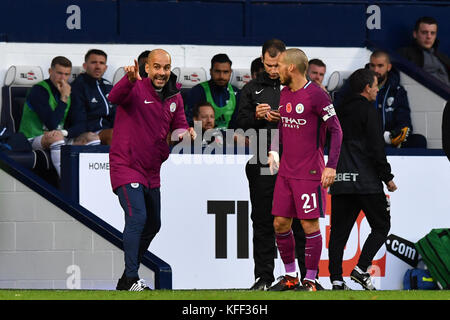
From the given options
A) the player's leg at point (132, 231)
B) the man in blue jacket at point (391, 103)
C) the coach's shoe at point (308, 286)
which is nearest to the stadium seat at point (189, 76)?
the man in blue jacket at point (391, 103)

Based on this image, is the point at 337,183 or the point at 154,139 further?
the point at 337,183

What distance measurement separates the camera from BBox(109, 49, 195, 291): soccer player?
28.4 feet

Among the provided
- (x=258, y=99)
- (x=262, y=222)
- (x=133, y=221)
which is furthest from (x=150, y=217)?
(x=258, y=99)

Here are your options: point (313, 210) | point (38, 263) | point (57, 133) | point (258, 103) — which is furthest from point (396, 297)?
point (57, 133)

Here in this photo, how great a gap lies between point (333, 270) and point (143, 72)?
7.64ft

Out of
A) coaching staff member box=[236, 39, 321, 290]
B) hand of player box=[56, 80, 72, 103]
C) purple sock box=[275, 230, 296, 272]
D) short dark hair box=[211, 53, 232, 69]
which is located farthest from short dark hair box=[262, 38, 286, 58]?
hand of player box=[56, 80, 72, 103]

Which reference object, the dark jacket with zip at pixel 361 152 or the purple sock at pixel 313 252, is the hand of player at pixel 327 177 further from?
the dark jacket with zip at pixel 361 152

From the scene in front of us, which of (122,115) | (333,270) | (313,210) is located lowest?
(333,270)

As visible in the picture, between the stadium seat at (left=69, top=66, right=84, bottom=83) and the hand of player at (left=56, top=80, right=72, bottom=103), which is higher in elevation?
the stadium seat at (left=69, top=66, right=84, bottom=83)

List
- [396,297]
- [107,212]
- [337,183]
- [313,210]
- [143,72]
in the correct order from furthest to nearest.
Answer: [107,212] → [337,183] → [143,72] → [313,210] → [396,297]

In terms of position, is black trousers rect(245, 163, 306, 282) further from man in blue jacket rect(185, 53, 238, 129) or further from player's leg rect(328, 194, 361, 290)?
man in blue jacket rect(185, 53, 238, 129)

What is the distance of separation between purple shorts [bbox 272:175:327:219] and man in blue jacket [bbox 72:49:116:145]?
11.2 ft

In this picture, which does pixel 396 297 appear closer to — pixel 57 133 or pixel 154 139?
pixel 154 139

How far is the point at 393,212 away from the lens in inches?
448
